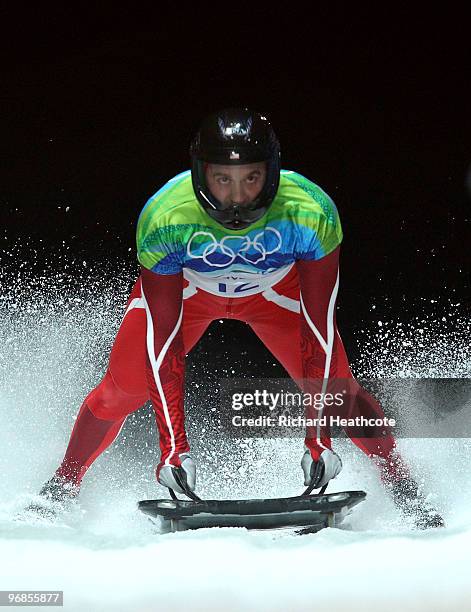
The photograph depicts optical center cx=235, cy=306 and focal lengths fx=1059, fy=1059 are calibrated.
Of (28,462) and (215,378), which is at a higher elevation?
(215,378)

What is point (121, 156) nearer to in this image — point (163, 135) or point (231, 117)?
point (163, 135)

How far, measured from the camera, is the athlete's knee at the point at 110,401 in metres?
3.81

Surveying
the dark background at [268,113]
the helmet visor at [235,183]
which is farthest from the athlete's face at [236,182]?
the dark background at [268,113]

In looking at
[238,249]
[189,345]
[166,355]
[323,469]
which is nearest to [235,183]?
[238,249]

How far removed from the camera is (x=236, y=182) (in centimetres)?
318

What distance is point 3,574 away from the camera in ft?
8.44

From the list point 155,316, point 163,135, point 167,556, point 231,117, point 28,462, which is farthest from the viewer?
point 163,135

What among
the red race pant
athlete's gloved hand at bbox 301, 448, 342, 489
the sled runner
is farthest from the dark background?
the sled runner

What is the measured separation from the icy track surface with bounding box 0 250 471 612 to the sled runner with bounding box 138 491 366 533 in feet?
0.23

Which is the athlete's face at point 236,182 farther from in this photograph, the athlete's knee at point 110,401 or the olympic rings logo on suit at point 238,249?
the athlete's knee at point 110,401

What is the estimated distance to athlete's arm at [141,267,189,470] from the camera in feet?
11.2

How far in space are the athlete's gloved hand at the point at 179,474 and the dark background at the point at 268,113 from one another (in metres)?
1.78

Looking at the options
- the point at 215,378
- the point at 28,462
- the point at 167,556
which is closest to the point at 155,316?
the point at 167,556

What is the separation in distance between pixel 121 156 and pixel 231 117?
1.74 meters
